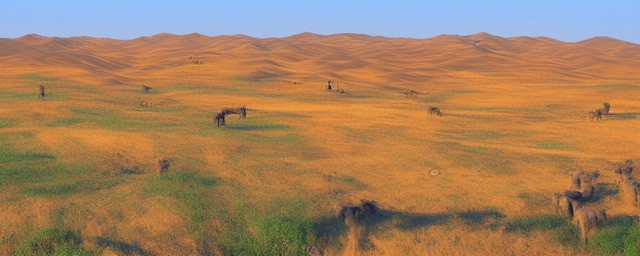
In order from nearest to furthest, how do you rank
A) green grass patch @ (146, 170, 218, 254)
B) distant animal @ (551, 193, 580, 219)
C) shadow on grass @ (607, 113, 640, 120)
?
green grass patch @ (146, 170, 218, 254) < distant animal @ (551, 193, 580, 219) < shadow on grass @ (607, 113, 640, 120)

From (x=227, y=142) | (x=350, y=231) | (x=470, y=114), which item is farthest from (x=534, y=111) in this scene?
(x=350, y=231)

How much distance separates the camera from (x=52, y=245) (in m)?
16.5

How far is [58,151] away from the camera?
2523cm

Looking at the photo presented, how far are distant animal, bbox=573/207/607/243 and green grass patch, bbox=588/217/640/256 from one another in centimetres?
20

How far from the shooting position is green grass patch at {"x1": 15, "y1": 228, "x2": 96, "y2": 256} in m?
16.3

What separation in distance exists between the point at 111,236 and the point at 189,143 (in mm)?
10871

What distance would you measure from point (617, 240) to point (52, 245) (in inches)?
672

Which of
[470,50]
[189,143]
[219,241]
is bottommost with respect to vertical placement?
[219,241]

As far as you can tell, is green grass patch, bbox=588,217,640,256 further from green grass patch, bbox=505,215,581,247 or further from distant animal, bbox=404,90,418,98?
distant animal, bbox=404,90,418,98

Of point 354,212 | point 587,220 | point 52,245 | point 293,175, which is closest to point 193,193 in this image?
point 293,175


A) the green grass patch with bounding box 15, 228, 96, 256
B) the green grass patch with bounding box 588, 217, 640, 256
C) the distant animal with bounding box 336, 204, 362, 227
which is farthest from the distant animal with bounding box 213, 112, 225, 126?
the green grass patch with bounding box 588, 217, 640, 256

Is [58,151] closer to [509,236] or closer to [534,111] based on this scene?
[509,236]

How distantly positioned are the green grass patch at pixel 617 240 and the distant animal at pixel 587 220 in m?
0.20

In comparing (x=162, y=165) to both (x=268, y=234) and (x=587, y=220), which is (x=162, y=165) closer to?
(x=268, y=234)
